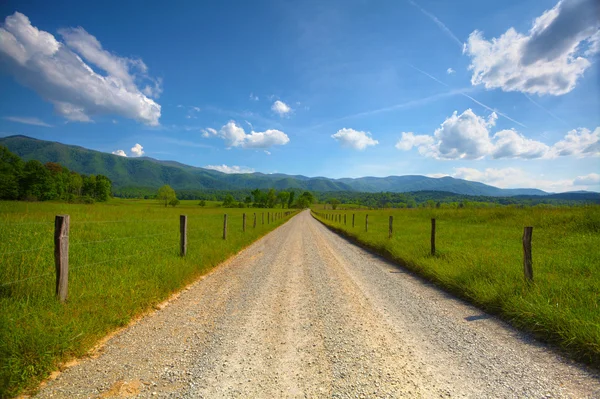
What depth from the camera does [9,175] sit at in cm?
3769

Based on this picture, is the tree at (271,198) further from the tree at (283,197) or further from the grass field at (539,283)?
the grass field at (539,283)

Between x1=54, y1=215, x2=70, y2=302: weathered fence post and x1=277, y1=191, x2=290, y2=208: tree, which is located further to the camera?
x1=277, y1=191, x2=290, y2=208: tree

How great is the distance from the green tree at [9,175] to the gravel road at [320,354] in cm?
4299

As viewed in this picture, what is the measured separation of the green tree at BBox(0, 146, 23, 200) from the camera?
33938 millimetres


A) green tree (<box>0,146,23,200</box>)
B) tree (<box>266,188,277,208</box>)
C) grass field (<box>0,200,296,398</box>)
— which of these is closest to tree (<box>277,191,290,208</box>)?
tree (<box>266,188,277,208</box>)

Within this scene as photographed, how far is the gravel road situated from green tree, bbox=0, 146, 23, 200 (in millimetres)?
42986

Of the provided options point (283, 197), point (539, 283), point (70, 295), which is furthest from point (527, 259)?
point (283, 197)

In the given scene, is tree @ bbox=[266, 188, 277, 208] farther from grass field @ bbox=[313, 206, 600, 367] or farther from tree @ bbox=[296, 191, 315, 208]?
grass field @ bbox=[313, 206, 600, 367]

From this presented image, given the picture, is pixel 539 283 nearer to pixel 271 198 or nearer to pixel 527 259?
pixel 527 259

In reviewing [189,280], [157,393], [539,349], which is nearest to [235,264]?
[189,280]

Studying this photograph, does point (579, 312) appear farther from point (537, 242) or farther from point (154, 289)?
point (537, 242)

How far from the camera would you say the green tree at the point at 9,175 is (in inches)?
1336

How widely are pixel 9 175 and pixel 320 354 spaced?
54.1m

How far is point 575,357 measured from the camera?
3.40 m
